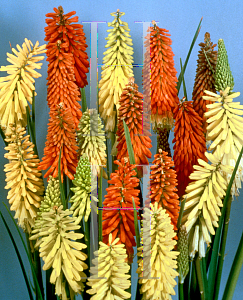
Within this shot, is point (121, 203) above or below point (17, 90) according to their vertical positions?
below

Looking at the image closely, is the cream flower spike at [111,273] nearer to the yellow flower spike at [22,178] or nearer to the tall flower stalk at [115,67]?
the yellow flower spike at [22,178]

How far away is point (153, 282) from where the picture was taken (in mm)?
621

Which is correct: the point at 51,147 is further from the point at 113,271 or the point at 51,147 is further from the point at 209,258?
the point at 209,258

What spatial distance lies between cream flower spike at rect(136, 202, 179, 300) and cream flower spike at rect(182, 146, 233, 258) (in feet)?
0.19

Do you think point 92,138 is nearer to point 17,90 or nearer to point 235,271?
point 17,90

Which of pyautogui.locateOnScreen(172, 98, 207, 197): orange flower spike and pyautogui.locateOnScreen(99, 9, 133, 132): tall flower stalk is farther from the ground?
pyautogui.locateOnScreen(99, 9, 133, 132): tall flower stalk

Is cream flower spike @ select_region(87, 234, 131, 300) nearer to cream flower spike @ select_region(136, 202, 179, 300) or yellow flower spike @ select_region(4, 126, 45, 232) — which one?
cream flower spike @ select_region(136, 202, 179, 300)

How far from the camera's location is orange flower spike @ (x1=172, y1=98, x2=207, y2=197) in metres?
0.72

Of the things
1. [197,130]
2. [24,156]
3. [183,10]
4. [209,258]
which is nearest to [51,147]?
[24,156]

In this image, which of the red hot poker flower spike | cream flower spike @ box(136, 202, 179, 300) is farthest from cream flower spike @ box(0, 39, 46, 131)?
cream flower spike @ box(136, 202, 179, 300)

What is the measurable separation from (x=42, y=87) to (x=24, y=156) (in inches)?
12.5

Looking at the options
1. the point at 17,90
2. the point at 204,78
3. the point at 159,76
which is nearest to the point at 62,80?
the point at 17,90

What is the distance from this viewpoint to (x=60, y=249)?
613 mm

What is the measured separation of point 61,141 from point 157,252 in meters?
0.29
